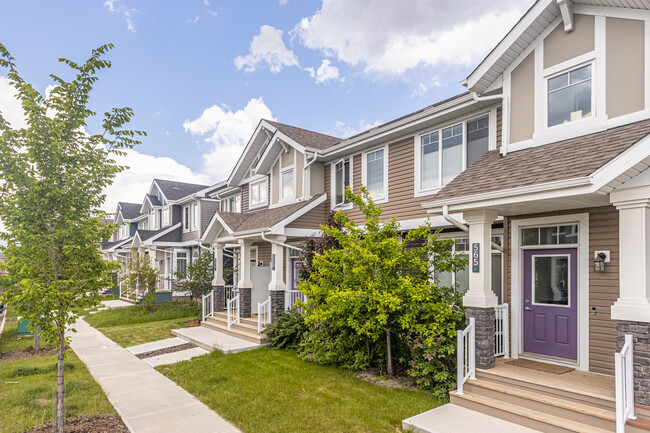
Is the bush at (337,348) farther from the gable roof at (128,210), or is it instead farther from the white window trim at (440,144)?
the gable roof at (128,210)

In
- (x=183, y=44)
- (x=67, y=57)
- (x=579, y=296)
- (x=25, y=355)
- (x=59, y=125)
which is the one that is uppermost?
(x=183, y=44)

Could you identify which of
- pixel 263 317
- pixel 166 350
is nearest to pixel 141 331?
pixel 166 350

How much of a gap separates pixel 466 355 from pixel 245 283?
815cm

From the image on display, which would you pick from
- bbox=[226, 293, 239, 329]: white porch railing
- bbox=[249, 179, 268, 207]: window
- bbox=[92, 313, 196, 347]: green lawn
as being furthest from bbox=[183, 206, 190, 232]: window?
bbox=[226, 293, 239, 329]: white porch railing

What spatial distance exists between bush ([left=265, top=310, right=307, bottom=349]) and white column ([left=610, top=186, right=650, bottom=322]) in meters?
7.33

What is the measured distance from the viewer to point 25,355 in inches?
403

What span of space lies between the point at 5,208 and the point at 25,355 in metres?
7.63

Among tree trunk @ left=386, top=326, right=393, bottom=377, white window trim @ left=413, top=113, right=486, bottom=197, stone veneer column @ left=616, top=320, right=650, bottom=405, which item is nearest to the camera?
stone veneer column @ left=616, top=320, right=650, bottom=405

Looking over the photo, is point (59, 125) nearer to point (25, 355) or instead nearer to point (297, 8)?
point (25, 355)

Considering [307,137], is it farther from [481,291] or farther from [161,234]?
[161,234]

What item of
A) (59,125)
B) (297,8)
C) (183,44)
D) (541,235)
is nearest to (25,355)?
(59,125)

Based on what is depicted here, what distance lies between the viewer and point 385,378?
7695 millimetres

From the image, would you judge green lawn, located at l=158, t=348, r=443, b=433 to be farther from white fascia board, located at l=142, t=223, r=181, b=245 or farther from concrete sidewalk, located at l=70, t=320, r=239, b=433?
white fascia board, located at l=142, t=223, r=181, b=245

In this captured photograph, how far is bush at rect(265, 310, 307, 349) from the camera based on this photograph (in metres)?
10.5
